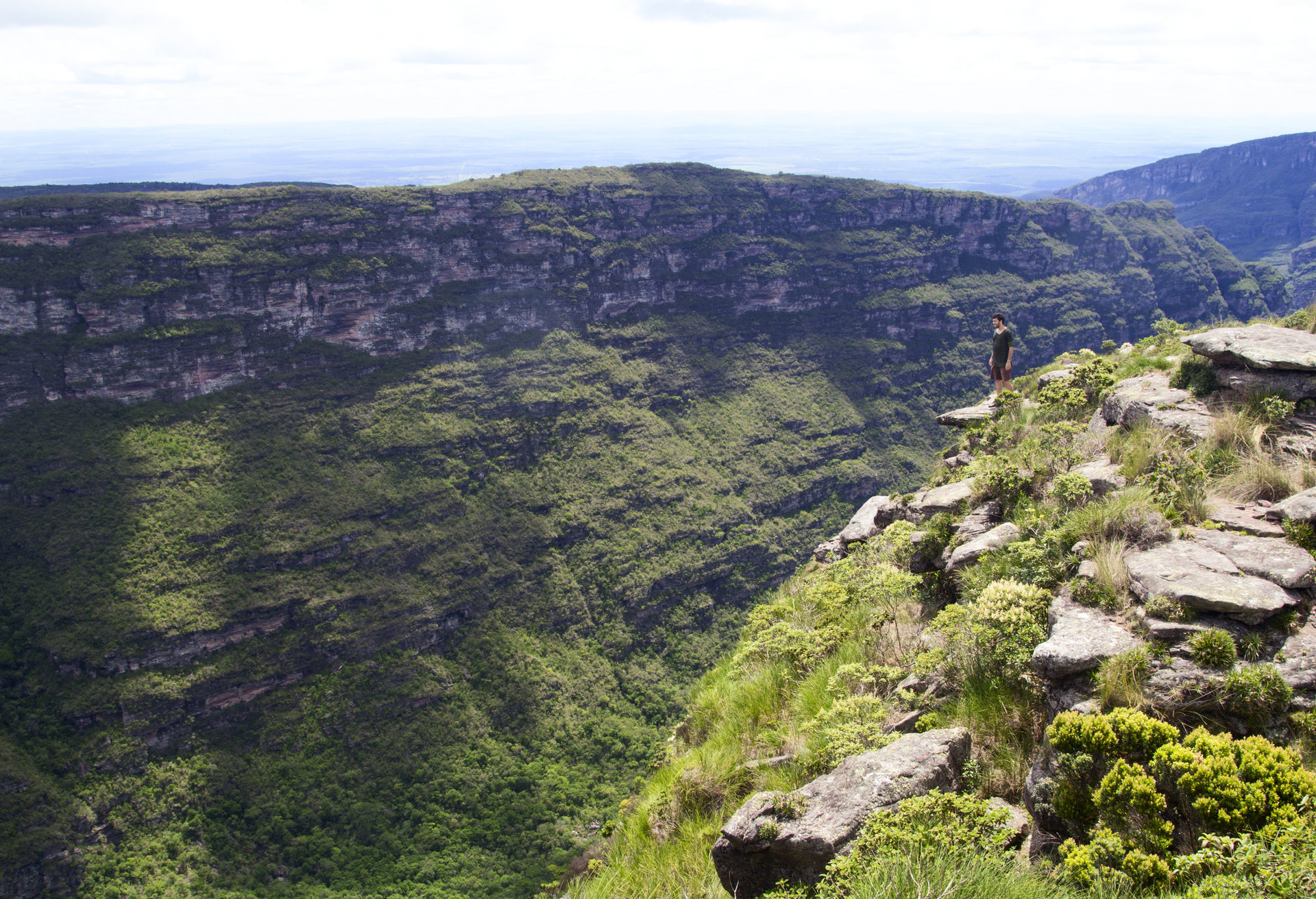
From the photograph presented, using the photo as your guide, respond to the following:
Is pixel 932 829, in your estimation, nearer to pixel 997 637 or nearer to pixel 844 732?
pixel 844 732

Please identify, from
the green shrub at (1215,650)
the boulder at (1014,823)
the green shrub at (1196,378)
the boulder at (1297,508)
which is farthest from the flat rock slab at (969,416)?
the boulder at (1014,823)

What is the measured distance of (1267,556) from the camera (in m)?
6.17

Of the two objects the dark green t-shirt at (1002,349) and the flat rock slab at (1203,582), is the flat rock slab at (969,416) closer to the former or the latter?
the dark green t-shirt at (1002,349)

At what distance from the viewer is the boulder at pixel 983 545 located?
884 cm

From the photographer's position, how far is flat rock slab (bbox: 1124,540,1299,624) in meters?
5.52

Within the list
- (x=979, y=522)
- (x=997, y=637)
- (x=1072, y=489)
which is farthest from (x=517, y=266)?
(x=997, y=637)

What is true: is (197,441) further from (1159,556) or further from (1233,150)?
(1233,150)

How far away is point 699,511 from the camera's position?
64500mm

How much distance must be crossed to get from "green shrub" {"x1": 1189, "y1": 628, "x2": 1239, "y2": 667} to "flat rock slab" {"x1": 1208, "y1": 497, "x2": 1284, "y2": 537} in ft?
6.97

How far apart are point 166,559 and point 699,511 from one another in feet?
141

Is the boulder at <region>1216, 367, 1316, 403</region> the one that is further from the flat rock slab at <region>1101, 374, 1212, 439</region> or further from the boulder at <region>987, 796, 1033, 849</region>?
the boulder at <region>987, 796, 1033, 849</region>

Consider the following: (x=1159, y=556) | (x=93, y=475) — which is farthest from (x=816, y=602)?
(x=93, y=475)

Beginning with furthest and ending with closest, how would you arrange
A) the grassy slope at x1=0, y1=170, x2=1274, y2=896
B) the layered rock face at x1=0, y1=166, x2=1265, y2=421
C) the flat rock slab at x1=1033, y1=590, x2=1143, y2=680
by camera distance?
the layered rock face at x1=0, y1=166, x2=1265, y2=421 < the grassy slope at x1=0, y1=170, x2=1274, y2=896 < the flat rock slab at x1=1033, y1=590, x2=1143, y2=680

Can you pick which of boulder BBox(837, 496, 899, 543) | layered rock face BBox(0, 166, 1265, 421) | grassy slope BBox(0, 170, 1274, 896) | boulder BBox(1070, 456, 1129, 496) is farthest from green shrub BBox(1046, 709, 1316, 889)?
layered rock face BBox(0, 166, 1265, 421)
